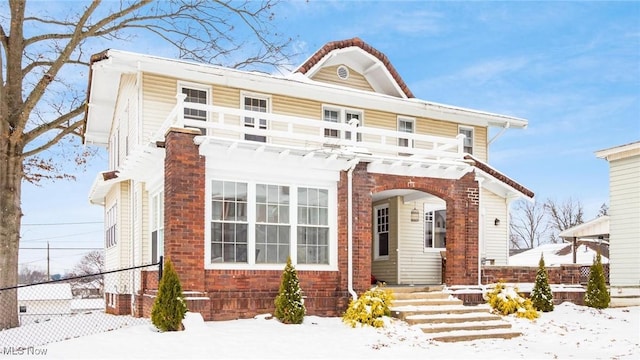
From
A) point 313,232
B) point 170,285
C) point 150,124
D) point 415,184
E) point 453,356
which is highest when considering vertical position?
point 150,124

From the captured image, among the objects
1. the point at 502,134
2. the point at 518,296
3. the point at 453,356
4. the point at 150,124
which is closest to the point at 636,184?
the point at 502,134

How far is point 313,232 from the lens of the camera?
13766 mm

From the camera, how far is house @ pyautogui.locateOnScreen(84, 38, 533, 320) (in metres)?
12.6

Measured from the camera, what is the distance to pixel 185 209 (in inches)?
482

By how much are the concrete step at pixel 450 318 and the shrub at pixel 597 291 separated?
4.42m

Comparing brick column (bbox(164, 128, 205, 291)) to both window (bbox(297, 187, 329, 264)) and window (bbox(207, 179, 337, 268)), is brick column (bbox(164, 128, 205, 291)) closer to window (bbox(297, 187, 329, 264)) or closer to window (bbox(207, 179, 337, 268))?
window (bbox(207, 179, 337, 268))

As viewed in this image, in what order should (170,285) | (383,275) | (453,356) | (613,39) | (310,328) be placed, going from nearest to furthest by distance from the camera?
(453,356), (170,285), (310,328), (383,275), (613,39)

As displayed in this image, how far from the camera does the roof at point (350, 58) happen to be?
1795 centimetres

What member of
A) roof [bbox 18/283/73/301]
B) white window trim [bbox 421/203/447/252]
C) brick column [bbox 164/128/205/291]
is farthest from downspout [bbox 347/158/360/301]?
roof [bbox 18/283/73/301]

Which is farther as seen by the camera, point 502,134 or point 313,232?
point 502,134

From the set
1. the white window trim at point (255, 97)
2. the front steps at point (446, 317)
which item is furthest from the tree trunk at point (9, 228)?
the front steps at point (446, 317)

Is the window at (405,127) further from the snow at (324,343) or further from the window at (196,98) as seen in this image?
the snow at (324,343)

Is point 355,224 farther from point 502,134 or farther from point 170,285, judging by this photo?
point 502,134

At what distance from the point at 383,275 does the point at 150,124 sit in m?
8.06
